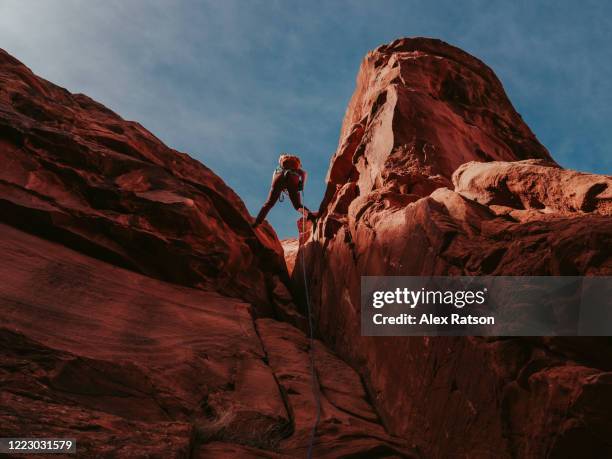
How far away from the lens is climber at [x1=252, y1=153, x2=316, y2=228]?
14.6 metres

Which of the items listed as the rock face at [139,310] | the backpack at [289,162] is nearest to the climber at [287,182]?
the backpack at [289,162]

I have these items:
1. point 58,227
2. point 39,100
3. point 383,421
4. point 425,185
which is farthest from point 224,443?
point 39,100

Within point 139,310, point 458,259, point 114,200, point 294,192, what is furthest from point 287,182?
point 458,259

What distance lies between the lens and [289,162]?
48.3ft

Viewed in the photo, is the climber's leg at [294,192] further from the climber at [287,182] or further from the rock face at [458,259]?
the rock face at [458,259]

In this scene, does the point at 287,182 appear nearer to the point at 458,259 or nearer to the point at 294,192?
the point at 294,192

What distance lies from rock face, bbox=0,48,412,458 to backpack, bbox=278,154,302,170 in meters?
1.70

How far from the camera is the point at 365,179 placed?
A: 45.6ft

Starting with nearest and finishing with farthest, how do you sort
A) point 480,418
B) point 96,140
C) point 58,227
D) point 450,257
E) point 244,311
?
point 480,418
point 450,257
point 58,227
point 244,311
point 96,140

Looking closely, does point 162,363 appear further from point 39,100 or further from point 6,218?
point 39,100

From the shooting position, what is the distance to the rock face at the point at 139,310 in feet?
20.2

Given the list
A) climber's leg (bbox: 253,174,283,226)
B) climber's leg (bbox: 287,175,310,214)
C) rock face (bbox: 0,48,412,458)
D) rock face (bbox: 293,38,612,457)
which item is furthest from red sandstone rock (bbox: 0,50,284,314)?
rock face (bbox: 293,38,612,457)

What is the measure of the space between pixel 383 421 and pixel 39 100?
1100 centimetres

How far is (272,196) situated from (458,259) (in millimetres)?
8106
